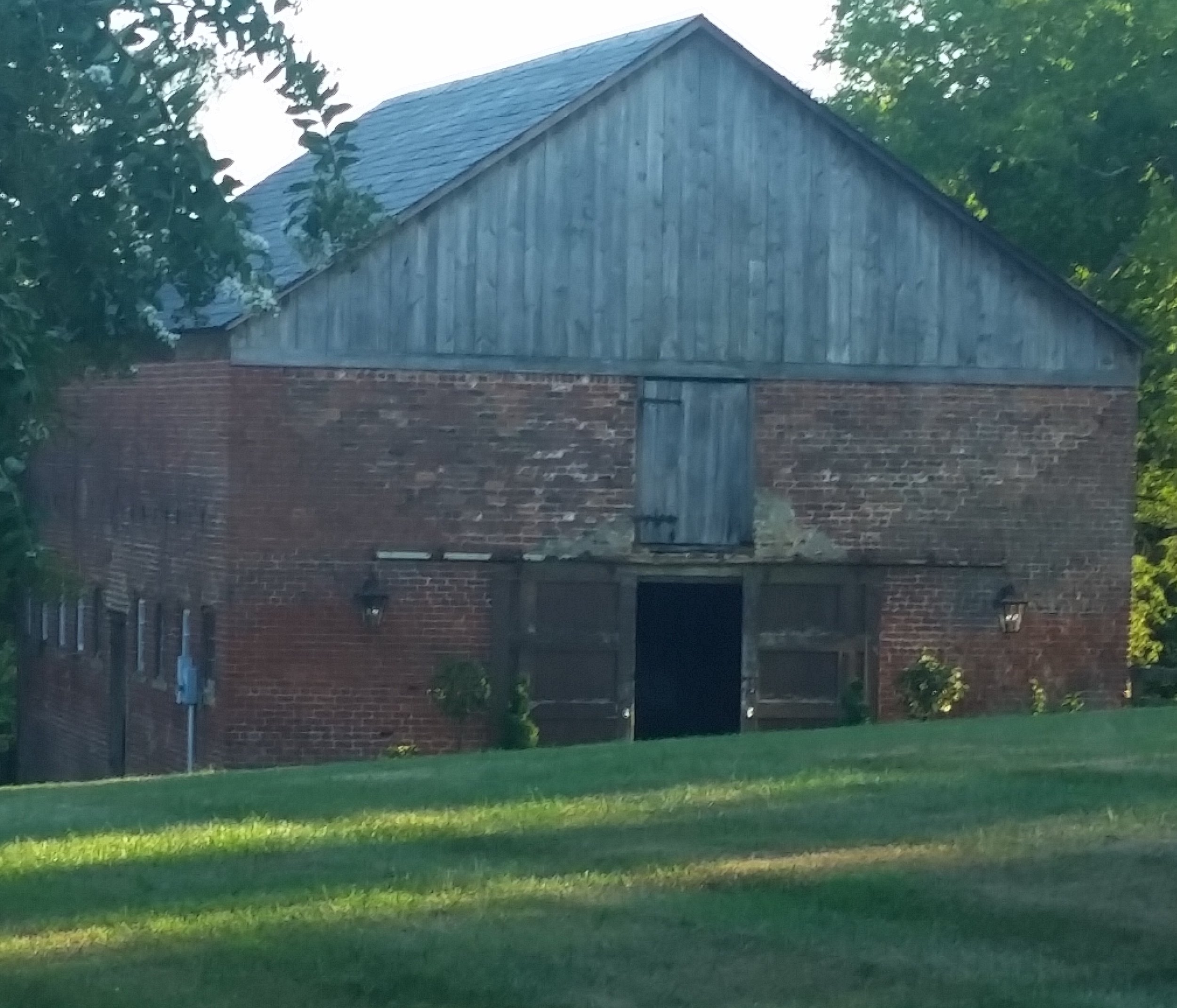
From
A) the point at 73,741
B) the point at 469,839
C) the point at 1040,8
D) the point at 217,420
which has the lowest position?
the point at 73,741

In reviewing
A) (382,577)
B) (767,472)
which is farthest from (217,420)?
(767,472)

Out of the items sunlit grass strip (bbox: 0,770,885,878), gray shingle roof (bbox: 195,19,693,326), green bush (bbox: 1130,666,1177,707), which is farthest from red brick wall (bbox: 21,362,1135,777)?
sunlit grass strip (bbox: 0,770,885,878)

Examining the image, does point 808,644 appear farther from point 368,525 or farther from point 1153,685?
point 1153,685

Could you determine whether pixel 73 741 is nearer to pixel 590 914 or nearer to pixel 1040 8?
pixel 1040 8

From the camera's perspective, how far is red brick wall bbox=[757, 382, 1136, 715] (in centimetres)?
2292

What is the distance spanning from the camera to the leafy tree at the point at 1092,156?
99.3 feet

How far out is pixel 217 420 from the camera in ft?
71.5

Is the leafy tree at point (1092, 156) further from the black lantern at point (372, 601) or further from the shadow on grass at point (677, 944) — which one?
the shadow on grass at point (677, 944)

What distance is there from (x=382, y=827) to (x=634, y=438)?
11.0 metres

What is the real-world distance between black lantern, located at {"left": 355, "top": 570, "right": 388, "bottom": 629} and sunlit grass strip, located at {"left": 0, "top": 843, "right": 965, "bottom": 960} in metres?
11.6

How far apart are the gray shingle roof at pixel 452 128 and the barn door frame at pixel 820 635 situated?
4.82 metres

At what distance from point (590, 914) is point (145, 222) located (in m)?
3.08

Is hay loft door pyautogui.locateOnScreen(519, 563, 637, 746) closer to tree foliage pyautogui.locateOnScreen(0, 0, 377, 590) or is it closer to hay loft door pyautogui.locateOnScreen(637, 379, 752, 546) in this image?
hay loft door pyautogui.locateOnScreen(637, 379, 752, 546)

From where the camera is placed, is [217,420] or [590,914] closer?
[590,914]
